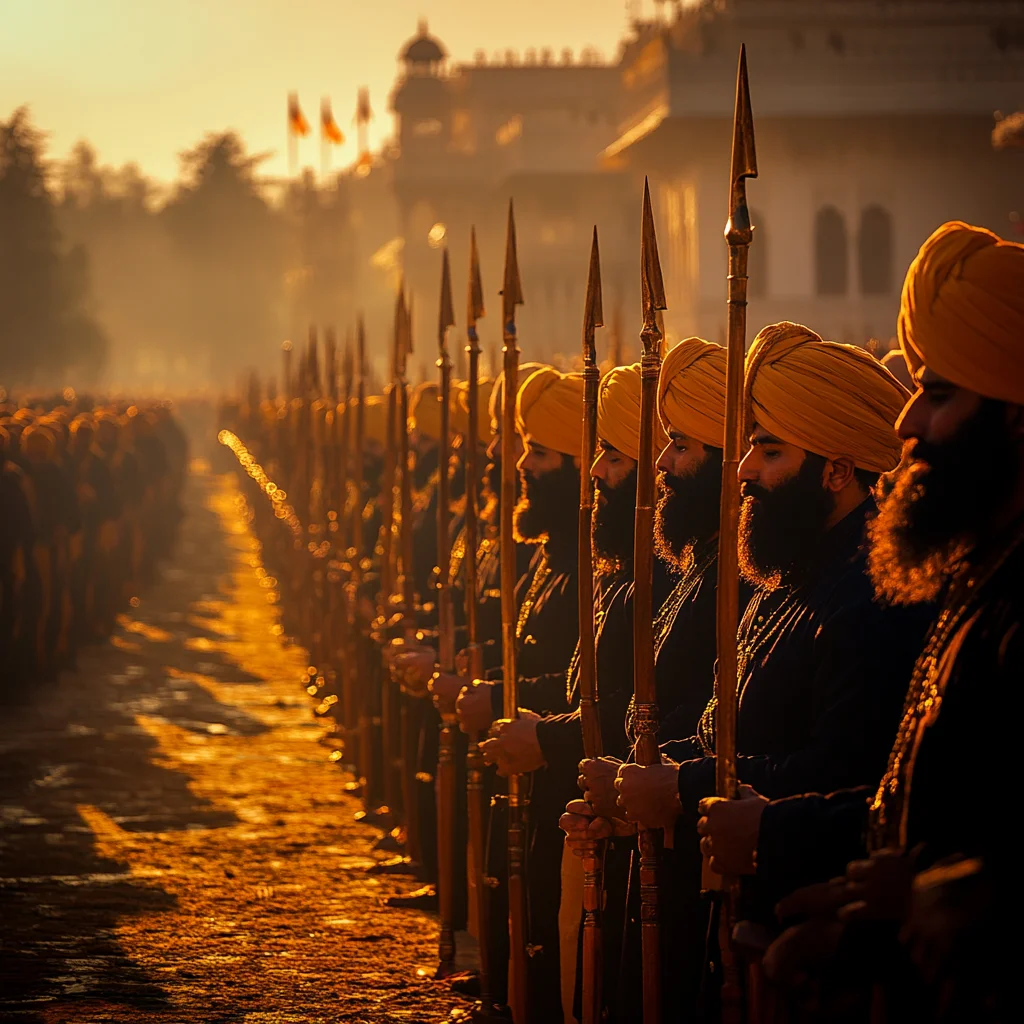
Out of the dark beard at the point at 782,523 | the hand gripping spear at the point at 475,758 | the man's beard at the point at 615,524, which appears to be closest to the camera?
the dark beard at the point at 782,523

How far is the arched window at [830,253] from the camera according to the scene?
116ft

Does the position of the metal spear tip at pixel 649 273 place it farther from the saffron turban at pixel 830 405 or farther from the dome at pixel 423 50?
the dome at pixel 423 50

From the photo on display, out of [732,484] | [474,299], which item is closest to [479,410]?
[474,299]

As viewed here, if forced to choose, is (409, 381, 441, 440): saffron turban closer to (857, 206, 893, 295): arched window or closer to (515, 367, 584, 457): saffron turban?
(515, 367, 584, 457): saffron turban

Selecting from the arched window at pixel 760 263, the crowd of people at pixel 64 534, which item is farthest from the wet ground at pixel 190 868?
the arched window at pixel 760 263

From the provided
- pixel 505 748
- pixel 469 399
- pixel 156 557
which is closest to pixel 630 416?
pixel 505 748

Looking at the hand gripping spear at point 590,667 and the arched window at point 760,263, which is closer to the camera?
the hand gripping spear at point 590,667

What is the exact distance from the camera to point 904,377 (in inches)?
293

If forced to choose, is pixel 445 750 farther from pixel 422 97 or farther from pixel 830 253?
pixel 422 97

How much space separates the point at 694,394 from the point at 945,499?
5.81 feet

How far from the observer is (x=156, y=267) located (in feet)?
390

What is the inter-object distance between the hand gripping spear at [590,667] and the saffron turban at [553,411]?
1113 mm

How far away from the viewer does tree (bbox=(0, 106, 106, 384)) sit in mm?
69375

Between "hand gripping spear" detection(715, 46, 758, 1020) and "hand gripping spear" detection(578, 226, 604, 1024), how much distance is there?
2.72 ft
